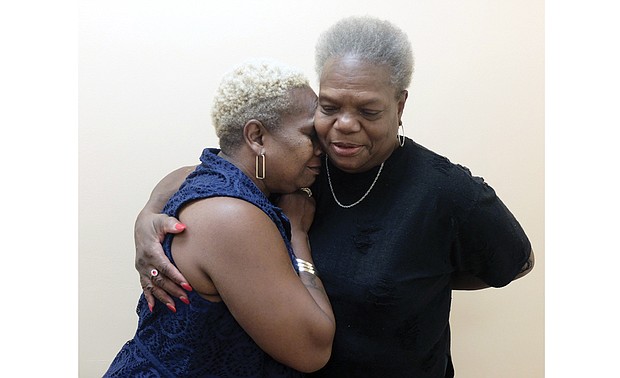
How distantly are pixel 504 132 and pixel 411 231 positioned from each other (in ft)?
3.10

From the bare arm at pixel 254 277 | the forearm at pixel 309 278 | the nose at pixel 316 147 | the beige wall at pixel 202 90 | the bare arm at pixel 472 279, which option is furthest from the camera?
the beige wall at pixel 202 90

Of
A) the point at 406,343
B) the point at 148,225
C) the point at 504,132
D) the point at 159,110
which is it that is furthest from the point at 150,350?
the point at 504,132

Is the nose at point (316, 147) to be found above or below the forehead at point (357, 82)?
below

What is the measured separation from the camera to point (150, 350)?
1423 millimetres

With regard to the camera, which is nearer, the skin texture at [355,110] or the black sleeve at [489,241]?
the skin texture at [355,110]

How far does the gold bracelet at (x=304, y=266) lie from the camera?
4.81 ft

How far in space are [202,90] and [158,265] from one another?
981 mm

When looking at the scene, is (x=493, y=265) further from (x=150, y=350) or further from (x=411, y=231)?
(x=150, y=350)

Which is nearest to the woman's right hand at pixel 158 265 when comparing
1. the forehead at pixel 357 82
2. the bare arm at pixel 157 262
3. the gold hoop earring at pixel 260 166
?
the bare arm at pixel 157 262

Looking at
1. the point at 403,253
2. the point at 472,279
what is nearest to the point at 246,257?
the point at 403,253

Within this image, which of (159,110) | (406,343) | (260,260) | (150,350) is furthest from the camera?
(159,110)

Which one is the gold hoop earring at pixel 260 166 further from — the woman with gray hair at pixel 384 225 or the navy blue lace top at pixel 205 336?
the woman with gray hair at pixel 384 225

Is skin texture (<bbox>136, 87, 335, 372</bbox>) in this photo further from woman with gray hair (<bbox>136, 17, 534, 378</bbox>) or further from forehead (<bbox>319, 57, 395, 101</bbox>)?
forehead (<bbox>319, 57, 395, 101</bbox>)

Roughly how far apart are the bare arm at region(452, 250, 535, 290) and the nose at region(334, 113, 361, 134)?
54 centimetres
